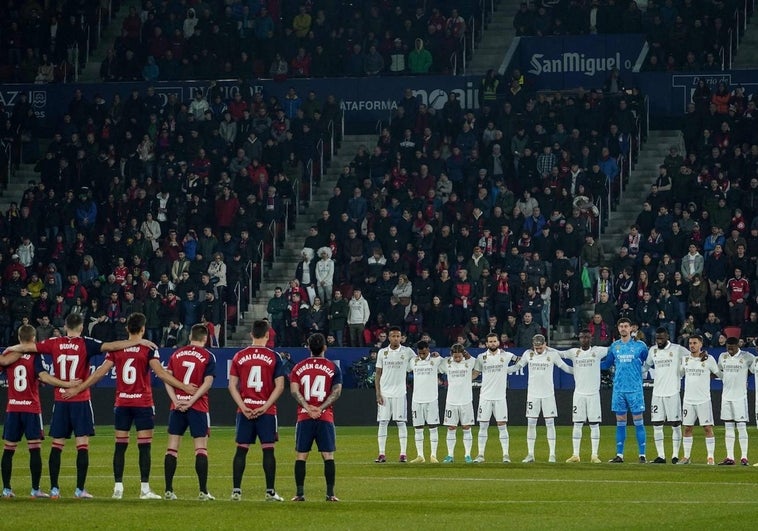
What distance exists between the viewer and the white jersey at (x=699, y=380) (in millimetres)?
27047

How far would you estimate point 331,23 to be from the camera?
4975 cm

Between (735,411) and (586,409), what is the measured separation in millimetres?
2809

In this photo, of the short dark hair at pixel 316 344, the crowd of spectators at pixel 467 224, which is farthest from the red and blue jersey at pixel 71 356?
the crowd of spectators at pixel 467 224

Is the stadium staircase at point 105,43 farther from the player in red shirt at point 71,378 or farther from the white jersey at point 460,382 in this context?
the player in red shirt at point 71,378

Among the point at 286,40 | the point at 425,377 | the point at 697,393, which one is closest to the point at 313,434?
the point at 425,377

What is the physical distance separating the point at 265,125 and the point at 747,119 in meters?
14.8

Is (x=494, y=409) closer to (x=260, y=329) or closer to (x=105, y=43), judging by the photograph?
(x=260, y=329)

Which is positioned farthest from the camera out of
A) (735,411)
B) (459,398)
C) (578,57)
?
(578,57)

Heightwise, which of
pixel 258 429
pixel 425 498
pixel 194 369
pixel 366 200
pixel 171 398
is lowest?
pixel 425 498

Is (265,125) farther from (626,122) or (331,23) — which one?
(626,122)

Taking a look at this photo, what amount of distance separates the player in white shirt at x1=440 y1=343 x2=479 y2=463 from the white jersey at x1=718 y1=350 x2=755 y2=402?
4.71 metres

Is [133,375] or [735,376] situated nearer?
[133,375]

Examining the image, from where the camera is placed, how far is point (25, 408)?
19.9m

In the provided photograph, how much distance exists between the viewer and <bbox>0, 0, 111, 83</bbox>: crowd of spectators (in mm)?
52219
